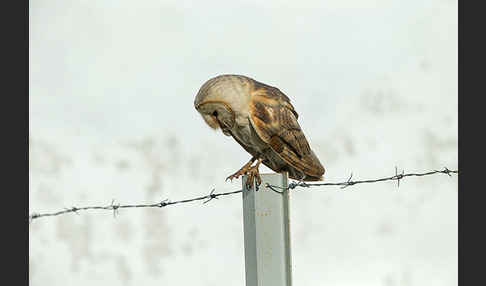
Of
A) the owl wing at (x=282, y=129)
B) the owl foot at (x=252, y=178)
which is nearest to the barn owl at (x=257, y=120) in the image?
the owl wing at (x=282, y=129)

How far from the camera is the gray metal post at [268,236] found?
3072 mm

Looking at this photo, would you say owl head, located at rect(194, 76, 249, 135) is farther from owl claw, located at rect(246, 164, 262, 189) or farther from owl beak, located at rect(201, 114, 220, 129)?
owl claw, located at rect(246, 164, 262, 189)

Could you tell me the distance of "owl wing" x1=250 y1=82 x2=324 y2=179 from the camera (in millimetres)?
3596

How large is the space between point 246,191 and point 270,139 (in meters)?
0.56

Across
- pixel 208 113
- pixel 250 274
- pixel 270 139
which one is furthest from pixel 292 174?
pixel 250 274

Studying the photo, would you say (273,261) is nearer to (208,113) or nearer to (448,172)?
(208,113)

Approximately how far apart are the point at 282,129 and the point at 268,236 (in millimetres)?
827

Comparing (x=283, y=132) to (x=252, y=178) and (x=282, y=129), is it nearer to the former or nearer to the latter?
(x=282, y=129)

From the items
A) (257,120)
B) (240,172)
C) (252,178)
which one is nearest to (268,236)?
(252,178)

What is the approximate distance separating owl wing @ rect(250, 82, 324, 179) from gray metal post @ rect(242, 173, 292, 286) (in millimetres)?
540

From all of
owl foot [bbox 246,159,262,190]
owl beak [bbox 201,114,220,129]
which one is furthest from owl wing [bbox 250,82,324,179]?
owl foot [bbox 246,159,262,190]

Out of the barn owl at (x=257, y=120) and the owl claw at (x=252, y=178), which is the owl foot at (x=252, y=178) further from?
the barn owl at (x=257, y=120)

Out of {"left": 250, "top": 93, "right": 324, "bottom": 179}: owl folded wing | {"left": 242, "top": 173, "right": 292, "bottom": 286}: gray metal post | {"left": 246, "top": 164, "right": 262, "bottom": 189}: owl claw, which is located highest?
{"left": 250, "top": 93, "right": 324, "bottom": 179}: owl folded wing

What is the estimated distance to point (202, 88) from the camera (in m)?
3.56
